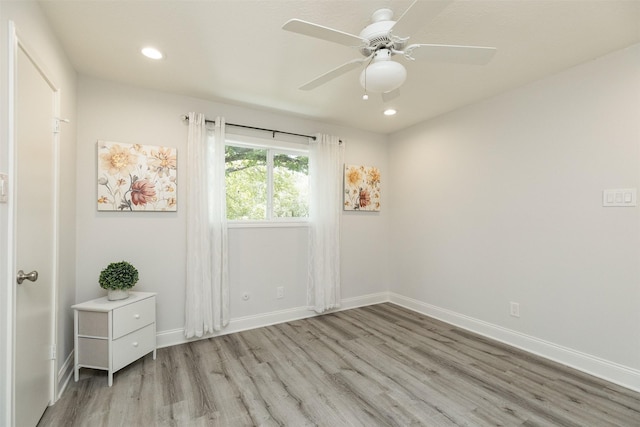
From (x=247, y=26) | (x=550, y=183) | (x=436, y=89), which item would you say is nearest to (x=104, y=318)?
(x=247, y=26)

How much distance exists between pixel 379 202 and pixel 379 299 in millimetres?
1394

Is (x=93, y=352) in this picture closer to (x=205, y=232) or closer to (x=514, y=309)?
(x=205, y=232)

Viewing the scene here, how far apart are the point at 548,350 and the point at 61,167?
163 inches

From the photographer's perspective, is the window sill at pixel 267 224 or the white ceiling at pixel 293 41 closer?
the white ceiling at pixel 293 41

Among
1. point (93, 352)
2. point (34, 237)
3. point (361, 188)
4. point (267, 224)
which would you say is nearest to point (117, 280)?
point (93, 352)

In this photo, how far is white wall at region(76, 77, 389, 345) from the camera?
253 centimetres

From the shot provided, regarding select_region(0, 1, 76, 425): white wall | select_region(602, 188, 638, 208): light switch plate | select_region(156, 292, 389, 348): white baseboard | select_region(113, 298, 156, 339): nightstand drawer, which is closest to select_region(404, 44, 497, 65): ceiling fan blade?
select_region(602, 188, 638, 208): light switch plate

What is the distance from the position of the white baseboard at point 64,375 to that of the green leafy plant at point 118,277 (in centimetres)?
59

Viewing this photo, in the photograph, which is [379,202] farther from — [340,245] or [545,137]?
[545,137]

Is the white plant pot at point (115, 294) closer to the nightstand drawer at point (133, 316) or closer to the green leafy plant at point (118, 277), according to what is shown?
the green leafy plant at point (118, 277)

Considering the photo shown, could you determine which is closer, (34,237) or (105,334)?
(34,237)

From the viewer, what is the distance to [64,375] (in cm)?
211

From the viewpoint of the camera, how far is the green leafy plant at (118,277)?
88.8 inches

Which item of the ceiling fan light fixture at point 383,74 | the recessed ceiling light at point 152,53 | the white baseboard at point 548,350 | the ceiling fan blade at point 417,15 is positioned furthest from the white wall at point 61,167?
the white baseboard at point 548,350
